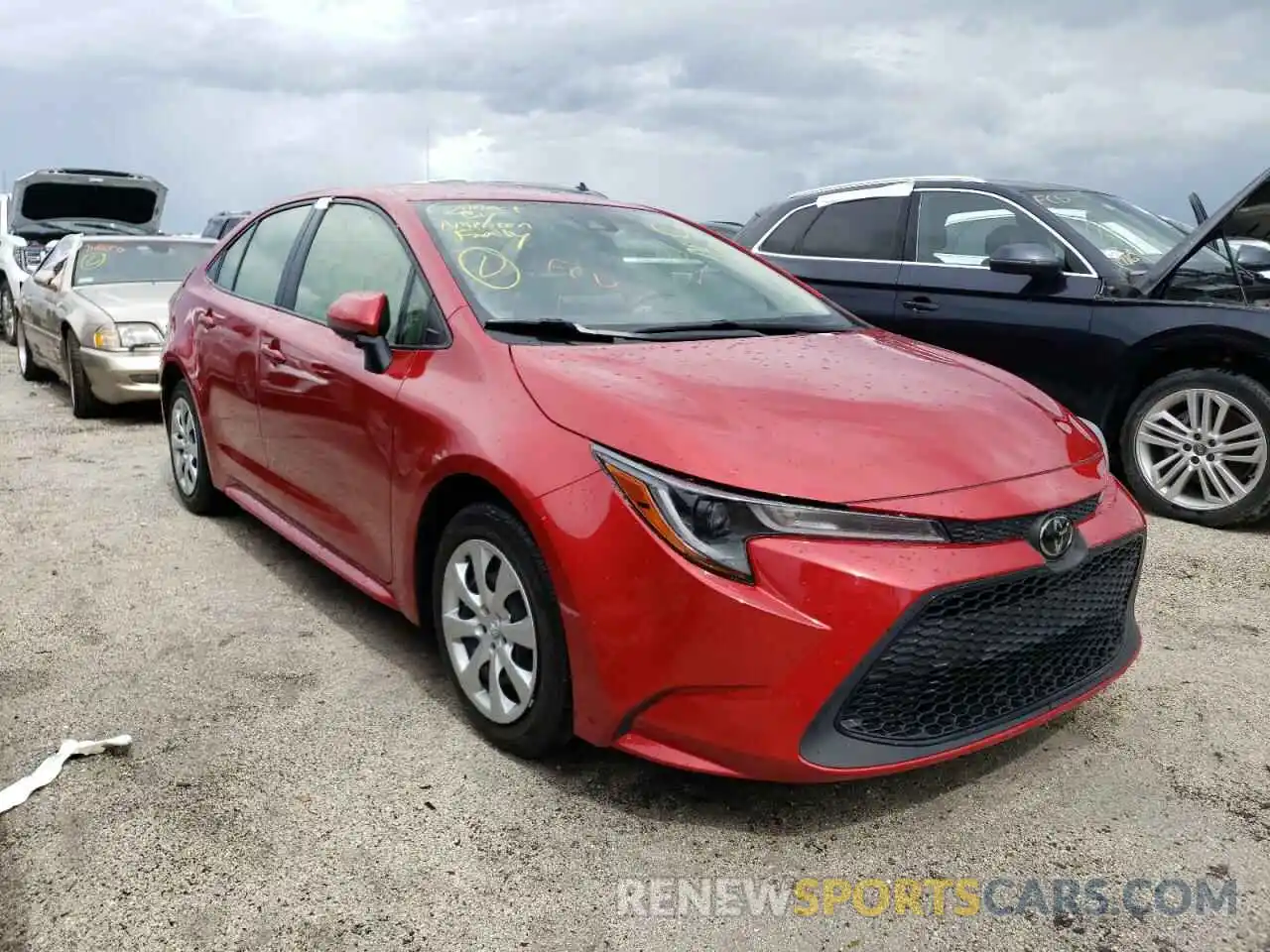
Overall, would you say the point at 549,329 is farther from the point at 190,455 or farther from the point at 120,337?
the point at 120,337

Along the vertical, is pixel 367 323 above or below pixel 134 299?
above

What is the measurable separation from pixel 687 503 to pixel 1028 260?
11.7 ft

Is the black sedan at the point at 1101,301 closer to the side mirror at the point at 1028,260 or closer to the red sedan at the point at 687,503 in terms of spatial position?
the side mirror at the point at 1028,260

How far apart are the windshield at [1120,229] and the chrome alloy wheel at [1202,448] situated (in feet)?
2.30

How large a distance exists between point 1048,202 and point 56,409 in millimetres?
6935

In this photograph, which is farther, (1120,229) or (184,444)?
(1120,229)

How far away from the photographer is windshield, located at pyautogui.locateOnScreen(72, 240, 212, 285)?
27.7 feet

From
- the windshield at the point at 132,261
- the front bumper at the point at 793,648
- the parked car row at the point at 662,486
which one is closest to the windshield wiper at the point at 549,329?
the parked car row at the point at 662,486

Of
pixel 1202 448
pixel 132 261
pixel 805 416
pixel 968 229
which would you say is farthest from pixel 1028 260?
pixel 132 261

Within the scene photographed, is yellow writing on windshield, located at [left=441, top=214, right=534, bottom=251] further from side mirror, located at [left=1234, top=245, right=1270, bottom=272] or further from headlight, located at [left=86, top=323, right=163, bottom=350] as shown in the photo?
headlight, located at [left=86, top=323, right=163, bottom=350]

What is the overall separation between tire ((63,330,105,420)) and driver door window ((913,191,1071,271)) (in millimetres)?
5531

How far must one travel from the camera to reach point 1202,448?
5.08 m

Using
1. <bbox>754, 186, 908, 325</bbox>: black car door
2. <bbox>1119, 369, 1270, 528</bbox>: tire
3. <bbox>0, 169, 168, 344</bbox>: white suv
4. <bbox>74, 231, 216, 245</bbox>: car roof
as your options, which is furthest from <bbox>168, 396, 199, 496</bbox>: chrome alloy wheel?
<bbox>0, 169, 168, 344</bbox>: white suv

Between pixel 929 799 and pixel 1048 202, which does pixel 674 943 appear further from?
pixel 1048 202
